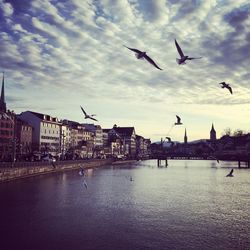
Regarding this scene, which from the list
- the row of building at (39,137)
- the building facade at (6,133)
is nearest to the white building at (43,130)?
the row of building at (39,137)

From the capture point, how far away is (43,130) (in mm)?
128500

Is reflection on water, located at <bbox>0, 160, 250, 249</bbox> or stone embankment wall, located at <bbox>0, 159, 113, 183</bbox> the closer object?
reflection on water, located at <bbox>0, 160, 250, 249</bbox>

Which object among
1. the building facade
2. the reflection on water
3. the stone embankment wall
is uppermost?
the building facade

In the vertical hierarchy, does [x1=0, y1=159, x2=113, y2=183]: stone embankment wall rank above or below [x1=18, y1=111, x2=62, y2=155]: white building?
below

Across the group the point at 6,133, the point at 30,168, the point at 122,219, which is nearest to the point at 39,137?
the point at 6,133

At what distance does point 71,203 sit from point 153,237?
17691mm

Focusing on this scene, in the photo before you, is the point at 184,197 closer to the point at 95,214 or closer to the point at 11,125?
the point at 95,214

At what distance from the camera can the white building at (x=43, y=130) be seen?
125562mm

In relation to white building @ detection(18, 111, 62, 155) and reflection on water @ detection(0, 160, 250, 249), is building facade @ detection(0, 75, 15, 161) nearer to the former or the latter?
white building @ detection(18, 111, 62, 155)

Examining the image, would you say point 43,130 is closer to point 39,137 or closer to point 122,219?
point 39,137

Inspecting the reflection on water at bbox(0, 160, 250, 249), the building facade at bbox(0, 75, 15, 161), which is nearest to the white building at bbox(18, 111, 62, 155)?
the building facade at bbox(0, 75, 15, 161)

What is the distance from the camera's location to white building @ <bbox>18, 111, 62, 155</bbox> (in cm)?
12556

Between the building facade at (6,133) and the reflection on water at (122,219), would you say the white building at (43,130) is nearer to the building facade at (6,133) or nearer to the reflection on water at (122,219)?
the building facade at (6,133)

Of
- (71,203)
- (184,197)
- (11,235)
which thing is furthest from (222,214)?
(11,235)
